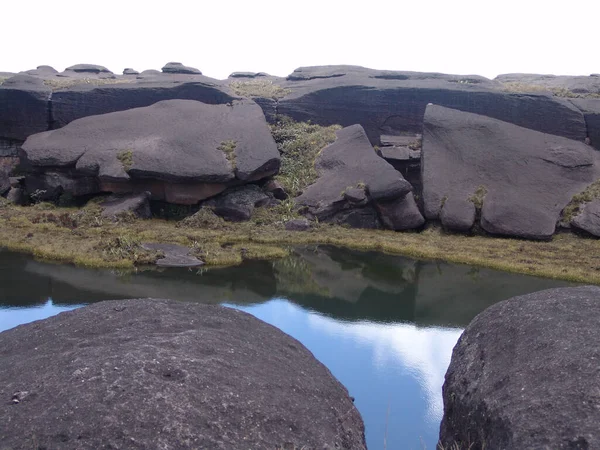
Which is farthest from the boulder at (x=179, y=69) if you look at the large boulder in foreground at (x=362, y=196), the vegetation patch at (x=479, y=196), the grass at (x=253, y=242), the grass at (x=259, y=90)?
the vegetation patch at (x=479, y=196)

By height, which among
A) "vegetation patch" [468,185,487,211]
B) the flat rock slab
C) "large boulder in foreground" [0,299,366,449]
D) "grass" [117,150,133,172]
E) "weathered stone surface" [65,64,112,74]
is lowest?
the flat rock slab


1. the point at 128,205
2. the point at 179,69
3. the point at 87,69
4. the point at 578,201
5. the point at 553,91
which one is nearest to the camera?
the point at 128,205

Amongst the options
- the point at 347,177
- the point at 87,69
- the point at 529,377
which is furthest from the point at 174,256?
the point at 87,69

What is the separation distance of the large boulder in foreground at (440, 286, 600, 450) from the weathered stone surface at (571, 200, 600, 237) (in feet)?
48.7

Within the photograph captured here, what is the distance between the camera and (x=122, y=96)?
97.3ft

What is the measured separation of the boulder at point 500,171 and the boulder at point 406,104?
5.27 ft

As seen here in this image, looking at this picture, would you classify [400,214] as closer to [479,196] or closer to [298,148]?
[479,196]

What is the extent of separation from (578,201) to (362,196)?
26.9ft

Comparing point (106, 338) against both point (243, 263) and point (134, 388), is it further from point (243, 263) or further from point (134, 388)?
point (243, 263)

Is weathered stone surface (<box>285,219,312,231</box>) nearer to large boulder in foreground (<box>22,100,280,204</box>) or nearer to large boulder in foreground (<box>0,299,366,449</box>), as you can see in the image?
large boulder in foreground (<box>22,100,280,204</box>)

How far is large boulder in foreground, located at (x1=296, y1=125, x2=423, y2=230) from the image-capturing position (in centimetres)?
2272

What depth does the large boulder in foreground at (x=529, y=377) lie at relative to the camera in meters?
5.39

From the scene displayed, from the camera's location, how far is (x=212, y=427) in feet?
17.5

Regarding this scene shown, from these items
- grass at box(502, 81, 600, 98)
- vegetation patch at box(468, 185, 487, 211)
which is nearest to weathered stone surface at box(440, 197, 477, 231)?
vegetation patch at box(468, 185, 487, 211)
